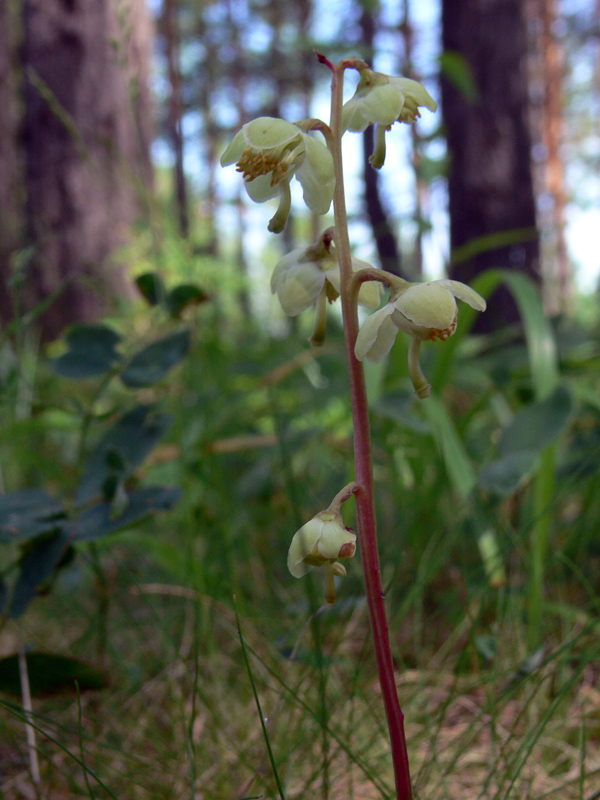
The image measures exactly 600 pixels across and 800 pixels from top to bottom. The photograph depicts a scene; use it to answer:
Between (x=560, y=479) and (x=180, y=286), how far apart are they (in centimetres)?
85

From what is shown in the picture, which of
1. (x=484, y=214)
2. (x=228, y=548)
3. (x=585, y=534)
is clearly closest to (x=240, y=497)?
(x=228, y=548)

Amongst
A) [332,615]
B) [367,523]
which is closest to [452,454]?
[332,615]

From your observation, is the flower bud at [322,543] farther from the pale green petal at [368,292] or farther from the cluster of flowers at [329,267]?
the pale green petal at [368,292]

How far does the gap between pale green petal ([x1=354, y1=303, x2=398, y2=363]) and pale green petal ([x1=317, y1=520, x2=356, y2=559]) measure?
13cm

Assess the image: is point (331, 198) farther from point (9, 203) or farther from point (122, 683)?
point (9, 203)

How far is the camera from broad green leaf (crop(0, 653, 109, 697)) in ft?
2.42

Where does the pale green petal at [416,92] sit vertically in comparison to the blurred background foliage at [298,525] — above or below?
above

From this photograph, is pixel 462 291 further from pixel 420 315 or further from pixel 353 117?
pixel 353 117

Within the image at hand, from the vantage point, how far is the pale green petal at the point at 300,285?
548 millimetres

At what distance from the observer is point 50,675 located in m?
0.75

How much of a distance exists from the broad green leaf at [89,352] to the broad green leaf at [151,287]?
8 cm

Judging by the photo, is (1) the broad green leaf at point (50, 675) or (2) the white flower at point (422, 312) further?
(1) the broad green leaf at point (50, 675)

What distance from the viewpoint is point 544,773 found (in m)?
0.66

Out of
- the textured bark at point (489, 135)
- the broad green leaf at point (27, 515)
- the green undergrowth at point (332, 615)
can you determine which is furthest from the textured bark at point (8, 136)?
the broad green leaf at point (27, 515)
